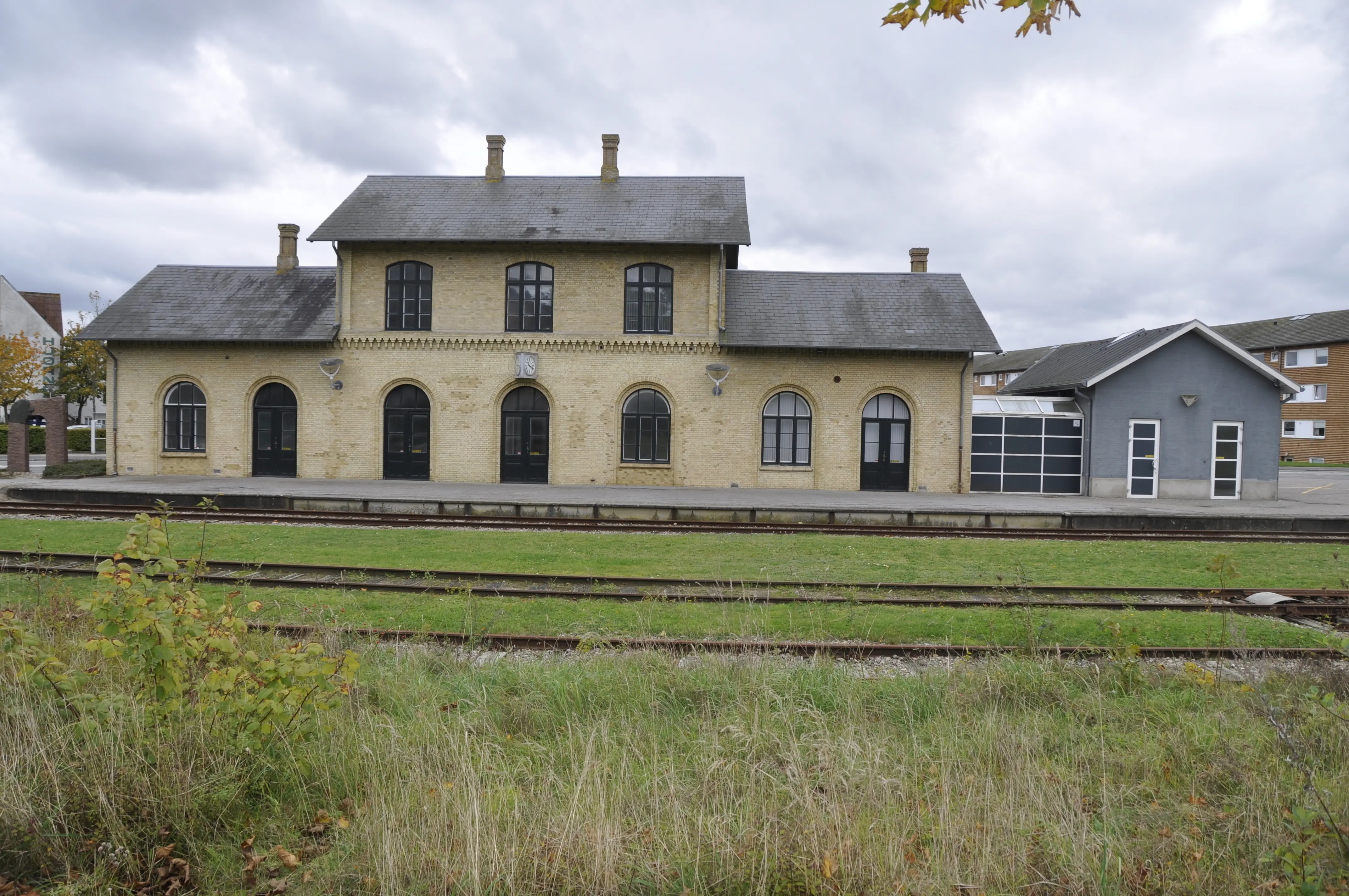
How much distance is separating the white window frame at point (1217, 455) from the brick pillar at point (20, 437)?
124 ft

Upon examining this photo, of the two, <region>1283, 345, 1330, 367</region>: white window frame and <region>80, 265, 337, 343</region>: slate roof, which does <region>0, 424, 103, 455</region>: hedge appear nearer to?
<region>80, 265, 337, 343</region>: slate roof

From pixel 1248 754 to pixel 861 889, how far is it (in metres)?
2.77

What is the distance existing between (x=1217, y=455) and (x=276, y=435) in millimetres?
29570

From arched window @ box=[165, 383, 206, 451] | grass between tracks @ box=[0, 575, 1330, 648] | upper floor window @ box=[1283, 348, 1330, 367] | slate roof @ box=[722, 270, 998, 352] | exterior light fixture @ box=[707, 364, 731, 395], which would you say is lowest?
grass between tracks @ box=[0, 575, 1330, 648]

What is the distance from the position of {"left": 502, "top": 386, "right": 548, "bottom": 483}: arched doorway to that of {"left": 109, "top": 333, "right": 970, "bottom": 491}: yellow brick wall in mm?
330

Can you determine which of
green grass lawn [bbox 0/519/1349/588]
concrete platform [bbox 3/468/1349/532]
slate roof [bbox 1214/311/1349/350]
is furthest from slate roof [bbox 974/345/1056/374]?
green grass lawn [bbox 0/519/1349/588]

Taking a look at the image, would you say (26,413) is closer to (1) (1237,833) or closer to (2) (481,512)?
(2) (481,512)

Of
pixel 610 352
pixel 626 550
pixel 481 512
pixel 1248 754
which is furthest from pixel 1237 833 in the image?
pixel 610 352

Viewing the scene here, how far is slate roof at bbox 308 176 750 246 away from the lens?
23.8m

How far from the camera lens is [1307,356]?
50719 mm

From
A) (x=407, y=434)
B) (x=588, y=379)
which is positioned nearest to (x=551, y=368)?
(x=588, y=379)

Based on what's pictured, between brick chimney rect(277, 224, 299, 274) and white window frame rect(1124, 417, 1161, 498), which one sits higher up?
brick chimney rect(277, 224, 299, 274)

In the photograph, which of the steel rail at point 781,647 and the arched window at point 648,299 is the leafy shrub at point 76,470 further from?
the steel rail at point 781,647

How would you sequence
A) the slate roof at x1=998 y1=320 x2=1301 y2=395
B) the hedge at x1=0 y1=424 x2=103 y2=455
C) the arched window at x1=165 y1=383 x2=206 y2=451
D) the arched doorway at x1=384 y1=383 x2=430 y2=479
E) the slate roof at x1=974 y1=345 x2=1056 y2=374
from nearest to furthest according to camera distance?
the slate roof at x1=998 y1=320 x2=1301 y2=395, the arched doorway at x1=384 y1=383 x2=430 y2=479, the arched window at x1=165 y1=383 x2=206 y2=451, the hedge at x1=0 y1=424 x2=103 y2=455, the slate roof at x1=974 y1=345 x2=1056 y2=374
